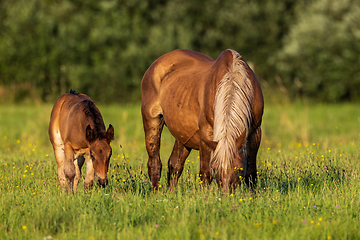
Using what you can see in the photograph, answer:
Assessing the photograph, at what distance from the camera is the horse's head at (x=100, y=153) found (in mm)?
5699

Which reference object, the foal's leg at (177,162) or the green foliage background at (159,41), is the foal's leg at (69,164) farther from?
the green foliage background at (159,41)

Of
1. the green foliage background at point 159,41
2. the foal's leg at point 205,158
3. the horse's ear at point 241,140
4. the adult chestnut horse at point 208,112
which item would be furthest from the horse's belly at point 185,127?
the green foliage background at point 159,41

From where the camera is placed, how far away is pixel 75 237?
4176 mm

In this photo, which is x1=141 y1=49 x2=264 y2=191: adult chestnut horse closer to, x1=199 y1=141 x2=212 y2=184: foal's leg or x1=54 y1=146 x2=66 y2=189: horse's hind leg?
x1=199 y1=141 x2=212 y2=184: foal's leg

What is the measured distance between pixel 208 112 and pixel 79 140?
2066 mm

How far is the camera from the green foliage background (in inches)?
1039

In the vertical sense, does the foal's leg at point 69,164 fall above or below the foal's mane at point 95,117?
below

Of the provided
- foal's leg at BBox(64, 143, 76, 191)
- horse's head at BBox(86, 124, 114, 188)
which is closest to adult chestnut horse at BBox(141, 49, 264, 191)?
horse's head at BBox(86, 124, 114, 188)

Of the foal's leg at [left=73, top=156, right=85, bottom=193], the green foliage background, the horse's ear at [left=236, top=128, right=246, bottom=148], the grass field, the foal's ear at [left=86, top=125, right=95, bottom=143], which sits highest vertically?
the green foliage background

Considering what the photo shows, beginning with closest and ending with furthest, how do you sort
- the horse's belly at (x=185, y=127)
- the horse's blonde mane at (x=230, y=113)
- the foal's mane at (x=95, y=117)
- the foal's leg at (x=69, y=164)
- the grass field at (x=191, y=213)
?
the grass field at (x=191, y=213), the horse's blonde mane at (x=230, y=113), the foal's mane at (x=95, y=117), the horse's belly at (x=185, y=127), the foal's leg at (x=69, y=164)

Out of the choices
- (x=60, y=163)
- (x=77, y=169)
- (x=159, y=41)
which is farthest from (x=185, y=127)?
(x=159, y=41)

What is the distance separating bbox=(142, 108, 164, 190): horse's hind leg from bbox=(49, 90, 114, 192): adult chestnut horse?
102 cm

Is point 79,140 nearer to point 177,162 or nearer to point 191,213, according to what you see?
point 177,162

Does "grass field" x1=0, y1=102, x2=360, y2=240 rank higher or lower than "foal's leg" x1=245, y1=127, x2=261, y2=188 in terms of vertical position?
lower
